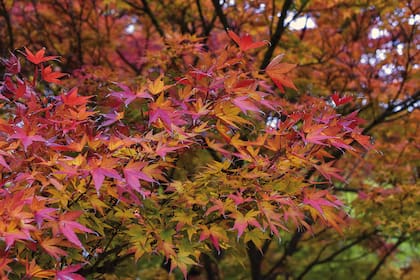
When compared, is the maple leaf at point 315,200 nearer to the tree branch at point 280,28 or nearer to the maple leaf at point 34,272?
the maple leaf at point 34,272

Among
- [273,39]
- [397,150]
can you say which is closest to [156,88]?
[273,39]

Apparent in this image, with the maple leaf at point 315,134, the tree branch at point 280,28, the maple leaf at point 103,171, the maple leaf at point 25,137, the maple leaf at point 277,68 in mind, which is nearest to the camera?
the maple leaf at point 103,171

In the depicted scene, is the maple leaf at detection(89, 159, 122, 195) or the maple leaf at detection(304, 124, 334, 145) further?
the maple leaf at detection(304, 124, 334, 145)

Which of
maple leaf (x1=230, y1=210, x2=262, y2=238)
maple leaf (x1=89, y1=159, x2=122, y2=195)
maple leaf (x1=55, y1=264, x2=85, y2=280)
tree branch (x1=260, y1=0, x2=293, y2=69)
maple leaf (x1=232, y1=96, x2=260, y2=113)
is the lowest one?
maple leaf (x1=55, y1=264, x2=85, y2=280)

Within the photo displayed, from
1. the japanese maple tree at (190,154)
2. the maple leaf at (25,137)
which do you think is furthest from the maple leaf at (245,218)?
the maple leaf at (25,137)

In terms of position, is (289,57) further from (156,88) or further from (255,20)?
(156,88)

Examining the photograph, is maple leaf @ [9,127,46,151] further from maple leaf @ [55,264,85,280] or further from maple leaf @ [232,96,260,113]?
maple leaf @ [232,96,260,113]

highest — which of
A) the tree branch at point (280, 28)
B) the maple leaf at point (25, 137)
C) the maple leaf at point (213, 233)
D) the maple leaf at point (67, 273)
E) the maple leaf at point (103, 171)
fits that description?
the tree branch at point (280, 28)

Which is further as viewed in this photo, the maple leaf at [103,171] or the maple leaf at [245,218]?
the maple leaf at [245,218]

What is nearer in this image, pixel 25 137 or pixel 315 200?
pixel 25 137

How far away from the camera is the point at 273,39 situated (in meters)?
3.40

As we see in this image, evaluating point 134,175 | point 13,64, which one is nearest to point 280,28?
point 13,64

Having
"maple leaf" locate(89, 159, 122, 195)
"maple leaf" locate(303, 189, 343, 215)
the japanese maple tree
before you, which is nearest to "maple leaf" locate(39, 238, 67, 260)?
the japanese maple tree

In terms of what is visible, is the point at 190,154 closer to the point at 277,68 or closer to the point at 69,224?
the point at 277,68
